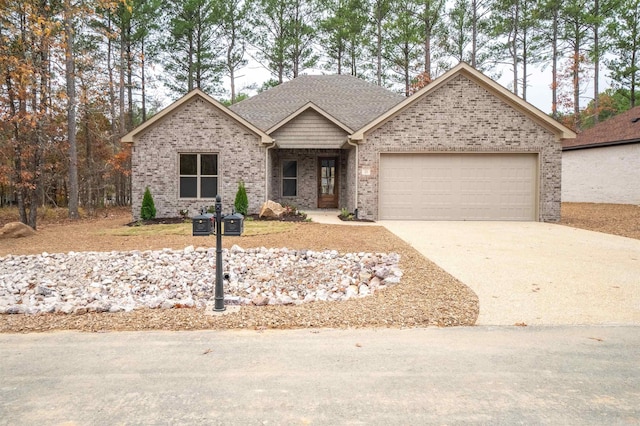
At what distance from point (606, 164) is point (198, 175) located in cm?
1917

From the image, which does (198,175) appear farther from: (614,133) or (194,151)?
(614,133)

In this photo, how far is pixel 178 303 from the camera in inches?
191

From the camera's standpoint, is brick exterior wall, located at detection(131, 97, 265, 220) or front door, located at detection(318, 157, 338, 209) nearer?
brick exterior wall, located at detection(131, 97, 265, 220)

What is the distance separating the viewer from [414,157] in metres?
14.3

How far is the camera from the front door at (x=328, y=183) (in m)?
17.6

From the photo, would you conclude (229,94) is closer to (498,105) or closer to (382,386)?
(498,105)

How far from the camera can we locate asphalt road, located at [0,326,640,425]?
102 inches

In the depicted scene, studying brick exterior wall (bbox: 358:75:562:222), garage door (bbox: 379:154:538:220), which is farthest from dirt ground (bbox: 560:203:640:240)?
garage door (bbox: 379:154:538:220)

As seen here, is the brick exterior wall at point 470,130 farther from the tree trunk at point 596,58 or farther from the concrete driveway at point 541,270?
the tree trunk at point 596,58

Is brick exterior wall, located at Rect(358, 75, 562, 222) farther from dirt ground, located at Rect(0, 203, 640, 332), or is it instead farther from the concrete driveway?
dirt ground, located at Rect(0, 203, 640, 332)

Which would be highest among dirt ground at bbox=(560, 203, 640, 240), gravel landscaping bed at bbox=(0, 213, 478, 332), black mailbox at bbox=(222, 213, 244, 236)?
black mailbox at bbox=(222, 213, 244, 236)

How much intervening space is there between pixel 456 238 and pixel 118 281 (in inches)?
287

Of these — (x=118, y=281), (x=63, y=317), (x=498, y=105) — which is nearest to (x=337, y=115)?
(x=498, y=105)

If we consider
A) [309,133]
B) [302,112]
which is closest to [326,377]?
[309,133]
